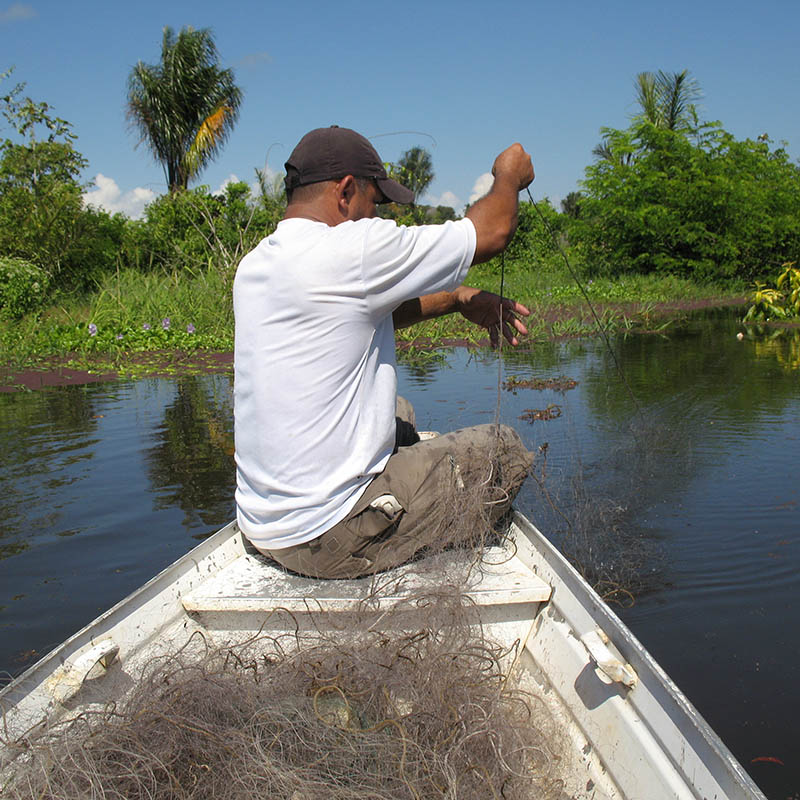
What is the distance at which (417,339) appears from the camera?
44.2 ft

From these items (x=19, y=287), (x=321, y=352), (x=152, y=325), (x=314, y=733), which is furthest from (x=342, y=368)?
(x=19, y=287)

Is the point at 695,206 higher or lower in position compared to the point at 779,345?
higher

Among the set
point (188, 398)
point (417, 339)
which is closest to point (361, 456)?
point (188, 398)

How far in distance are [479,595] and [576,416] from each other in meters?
4.93

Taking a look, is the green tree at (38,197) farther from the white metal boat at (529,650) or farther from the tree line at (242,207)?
the white metal boat at (529,650)

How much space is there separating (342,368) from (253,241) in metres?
13.9

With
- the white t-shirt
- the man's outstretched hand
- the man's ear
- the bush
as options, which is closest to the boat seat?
the white t-shirt

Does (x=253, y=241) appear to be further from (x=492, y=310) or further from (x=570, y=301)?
(x=492, y=310)

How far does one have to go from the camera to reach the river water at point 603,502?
131 inches

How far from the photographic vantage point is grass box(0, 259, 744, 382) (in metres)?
12.4

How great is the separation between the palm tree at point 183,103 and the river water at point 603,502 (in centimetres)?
1977

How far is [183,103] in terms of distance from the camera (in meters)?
27.2

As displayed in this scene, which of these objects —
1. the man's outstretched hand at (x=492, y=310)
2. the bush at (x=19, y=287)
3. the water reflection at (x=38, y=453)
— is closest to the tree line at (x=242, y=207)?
the bush at (x=19, y=287)

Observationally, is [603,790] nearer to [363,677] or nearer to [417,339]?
[363,677]
